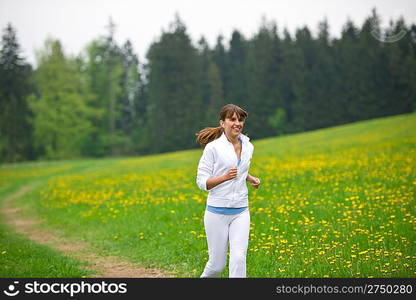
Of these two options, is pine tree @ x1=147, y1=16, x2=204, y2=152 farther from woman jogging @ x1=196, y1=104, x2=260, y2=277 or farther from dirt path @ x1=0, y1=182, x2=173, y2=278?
woman jogging @ x1=196, y1=104, x2=260, y2=277

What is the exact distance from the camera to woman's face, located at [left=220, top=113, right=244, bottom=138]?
5.29m

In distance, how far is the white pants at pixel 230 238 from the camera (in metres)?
5.24

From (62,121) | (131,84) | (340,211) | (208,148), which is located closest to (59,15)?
(340,211)

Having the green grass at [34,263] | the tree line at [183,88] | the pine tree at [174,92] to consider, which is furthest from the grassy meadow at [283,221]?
the pine tree at [174,92]

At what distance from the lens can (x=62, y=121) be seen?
2228 inches

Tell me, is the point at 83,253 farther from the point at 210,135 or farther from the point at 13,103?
the point at 13,103

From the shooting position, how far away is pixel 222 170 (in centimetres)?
525

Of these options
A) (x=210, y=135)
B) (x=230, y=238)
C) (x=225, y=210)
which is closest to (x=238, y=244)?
(x=230, y=238)

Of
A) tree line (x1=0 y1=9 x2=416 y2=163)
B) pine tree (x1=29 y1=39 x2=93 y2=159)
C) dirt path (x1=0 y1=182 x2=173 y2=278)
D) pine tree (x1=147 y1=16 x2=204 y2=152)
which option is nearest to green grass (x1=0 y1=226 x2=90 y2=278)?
dirt path (x1=0 y1=182 x2=173 y2=278)

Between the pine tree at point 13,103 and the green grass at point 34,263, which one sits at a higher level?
the pine tree at point 13,103

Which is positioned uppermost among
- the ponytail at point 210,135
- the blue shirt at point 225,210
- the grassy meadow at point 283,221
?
the ponytail at point 210,135

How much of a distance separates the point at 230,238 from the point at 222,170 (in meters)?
0.87

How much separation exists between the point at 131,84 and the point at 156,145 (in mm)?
14899

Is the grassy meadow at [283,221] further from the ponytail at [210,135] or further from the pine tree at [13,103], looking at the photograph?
the pine tree at [13,103]
